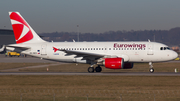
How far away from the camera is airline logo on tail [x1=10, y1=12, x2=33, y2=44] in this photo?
43.8 metres

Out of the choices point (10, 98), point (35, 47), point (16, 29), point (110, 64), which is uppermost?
point (16, 29)

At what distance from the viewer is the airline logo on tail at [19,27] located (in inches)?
1724

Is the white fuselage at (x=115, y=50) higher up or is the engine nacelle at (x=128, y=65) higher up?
the white fuselage at (x=115, y=50)

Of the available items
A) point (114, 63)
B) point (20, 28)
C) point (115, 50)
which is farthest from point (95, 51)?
point (20, 28)

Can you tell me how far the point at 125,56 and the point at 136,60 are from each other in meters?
1.84

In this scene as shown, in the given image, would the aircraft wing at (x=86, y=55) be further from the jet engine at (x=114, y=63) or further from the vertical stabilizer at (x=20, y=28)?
the vertical stabilizer at (x=20, y=28)

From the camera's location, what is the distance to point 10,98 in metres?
21.6

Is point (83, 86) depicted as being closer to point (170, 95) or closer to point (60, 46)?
point (170, 95)

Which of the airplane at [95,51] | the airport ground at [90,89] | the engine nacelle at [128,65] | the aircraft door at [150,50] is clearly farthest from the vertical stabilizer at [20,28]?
the aircraft door at [150,50]

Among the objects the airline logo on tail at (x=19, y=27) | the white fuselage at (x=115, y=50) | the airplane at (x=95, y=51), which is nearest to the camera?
the airplane at (x=95, y=51)

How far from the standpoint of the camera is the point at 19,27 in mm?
43781

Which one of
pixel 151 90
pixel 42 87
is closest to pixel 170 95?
pixel 151 90

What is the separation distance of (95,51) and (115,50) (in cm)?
319

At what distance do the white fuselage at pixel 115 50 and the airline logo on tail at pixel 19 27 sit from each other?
1.19 m
